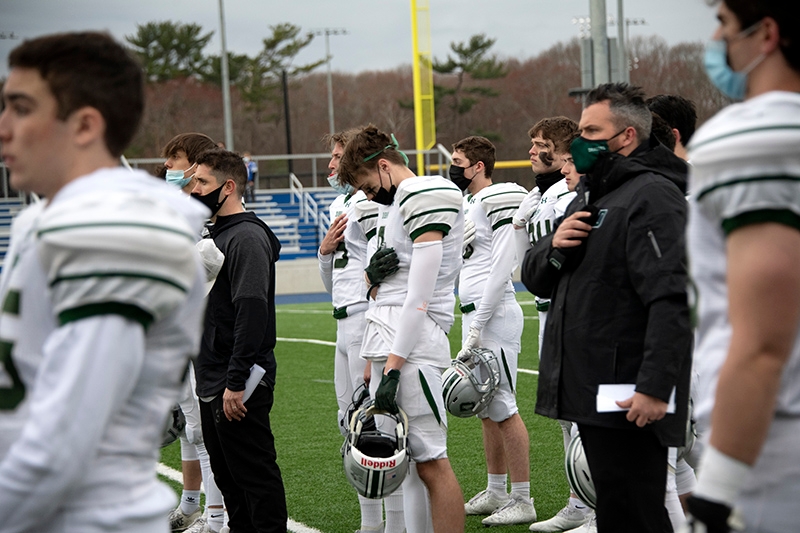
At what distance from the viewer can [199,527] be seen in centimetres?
542

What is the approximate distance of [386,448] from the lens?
4.18 m

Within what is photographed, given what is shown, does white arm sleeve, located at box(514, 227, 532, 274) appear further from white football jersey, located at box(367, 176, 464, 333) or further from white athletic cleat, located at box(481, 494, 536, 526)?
white football jersey, located at box(367, 176, 464, 333)

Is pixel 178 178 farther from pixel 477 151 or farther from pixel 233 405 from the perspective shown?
pixel 477 151

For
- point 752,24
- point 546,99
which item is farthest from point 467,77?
point 752,24

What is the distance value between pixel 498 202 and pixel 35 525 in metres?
4.86

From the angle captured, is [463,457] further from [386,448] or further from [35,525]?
[35,525]

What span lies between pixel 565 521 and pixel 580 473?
177 centimetres

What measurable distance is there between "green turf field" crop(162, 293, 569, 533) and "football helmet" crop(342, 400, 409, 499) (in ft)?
4.24

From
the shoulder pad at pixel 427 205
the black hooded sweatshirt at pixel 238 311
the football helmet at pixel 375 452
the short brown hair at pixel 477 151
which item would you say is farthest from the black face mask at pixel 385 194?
the short brown hair at pixel 477 151

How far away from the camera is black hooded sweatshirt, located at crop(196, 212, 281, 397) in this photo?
445cm

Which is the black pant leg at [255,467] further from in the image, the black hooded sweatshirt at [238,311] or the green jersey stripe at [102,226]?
the green jersey stripe at [102,226]

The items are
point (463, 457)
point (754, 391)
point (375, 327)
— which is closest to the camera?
point (754, 391)

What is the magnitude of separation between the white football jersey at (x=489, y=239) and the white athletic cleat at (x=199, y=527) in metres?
2.18

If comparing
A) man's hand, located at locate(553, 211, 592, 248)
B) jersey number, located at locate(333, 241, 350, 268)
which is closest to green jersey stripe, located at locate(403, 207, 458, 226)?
man's hand, located at locate(553, 211, 592, 248)
